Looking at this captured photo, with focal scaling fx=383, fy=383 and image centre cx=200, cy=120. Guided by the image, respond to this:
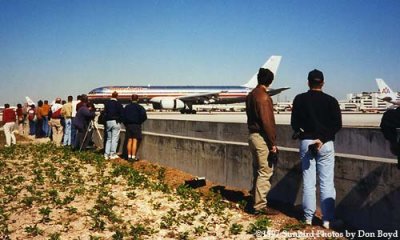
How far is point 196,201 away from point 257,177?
122cm

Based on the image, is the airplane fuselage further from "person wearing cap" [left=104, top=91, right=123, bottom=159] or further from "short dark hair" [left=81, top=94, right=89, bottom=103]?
"person wearing cap" [left=104, top=91, right=123, bottom=159]

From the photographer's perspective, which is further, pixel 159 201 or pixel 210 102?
pixel 210 102

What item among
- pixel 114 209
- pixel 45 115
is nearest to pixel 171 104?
pixel 45 115

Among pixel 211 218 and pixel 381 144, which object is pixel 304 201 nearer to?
pixel 211 218

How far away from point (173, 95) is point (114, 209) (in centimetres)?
4089

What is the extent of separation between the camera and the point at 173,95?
152 ft

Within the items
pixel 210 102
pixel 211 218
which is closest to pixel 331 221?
pixel 211 218

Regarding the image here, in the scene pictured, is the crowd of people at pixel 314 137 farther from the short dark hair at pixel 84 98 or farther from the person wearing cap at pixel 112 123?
the short dark hair at pixel 84 98

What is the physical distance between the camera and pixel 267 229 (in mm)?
4754

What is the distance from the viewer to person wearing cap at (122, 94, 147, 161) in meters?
10.5

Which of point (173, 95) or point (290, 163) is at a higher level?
point (173, 95)

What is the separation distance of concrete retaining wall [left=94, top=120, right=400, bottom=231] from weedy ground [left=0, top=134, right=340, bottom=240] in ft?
2.26

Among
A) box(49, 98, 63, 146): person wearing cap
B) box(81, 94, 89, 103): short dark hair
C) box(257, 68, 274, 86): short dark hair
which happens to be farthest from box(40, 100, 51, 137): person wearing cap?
box(257, 68, 274, 86): short dark hair

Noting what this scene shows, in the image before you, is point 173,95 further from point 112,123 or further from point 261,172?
point 261,172
